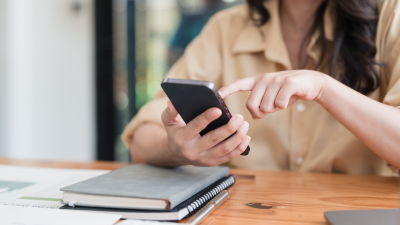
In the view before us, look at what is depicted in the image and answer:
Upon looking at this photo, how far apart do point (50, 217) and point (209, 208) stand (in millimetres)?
217

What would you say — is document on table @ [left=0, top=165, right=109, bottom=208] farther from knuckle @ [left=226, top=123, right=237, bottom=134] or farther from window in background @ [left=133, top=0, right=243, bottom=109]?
window in background @ [left=133, top=0, right=243, bottom=109]

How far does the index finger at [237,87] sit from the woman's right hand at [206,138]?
0.06m

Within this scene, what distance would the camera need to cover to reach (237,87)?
569 mm

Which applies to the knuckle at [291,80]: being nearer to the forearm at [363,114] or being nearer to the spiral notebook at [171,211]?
the forearm at [363,114]

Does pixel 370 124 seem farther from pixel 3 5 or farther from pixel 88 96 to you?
pixel 88 96

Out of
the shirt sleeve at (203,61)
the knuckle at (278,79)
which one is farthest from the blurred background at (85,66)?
the knuckle at (278,79)

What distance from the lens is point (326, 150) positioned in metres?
0.92

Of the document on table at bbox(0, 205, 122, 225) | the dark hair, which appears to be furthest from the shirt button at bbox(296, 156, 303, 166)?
the document on table at bbox(0, 205, 122, 225)

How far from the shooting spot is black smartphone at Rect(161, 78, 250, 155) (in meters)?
0.47

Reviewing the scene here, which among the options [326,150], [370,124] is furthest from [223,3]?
[370,124]

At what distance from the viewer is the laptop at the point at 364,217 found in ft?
1.39

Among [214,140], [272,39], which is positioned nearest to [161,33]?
[272,39]

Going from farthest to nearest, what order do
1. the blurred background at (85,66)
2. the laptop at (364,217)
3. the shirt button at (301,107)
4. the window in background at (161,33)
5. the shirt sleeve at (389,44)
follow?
1. the window in background at (161,33)
2. the blurred background at (85,66)
3. the shirt button at (301,107)
4. the shirt sleeve at (389,44)
5. the laptop at (364,217)

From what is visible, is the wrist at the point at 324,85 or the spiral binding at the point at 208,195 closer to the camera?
the spiral binding at the point at 208,195
